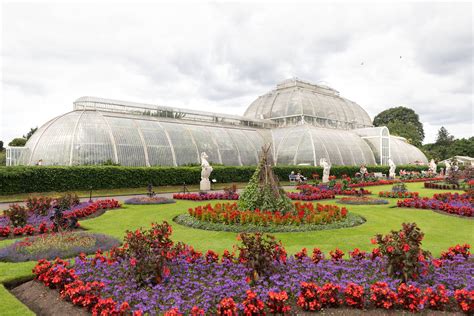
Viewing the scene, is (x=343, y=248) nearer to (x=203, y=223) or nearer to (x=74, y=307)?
(x=203, y=223)

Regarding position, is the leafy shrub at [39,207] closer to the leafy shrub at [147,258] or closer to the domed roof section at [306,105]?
the leafy shrub at [147,258]

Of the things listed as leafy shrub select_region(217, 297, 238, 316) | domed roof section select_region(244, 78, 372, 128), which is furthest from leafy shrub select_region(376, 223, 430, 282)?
domed roof section select_region(244, 78, 372, 128)

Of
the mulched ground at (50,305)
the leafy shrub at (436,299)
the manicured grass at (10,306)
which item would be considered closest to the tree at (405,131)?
the leafy shrub at (436,299)

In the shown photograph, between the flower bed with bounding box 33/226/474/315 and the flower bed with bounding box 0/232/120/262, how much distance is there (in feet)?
6.11

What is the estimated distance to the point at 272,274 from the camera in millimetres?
7637

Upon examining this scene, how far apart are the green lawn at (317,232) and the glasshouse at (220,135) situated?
61.1ft

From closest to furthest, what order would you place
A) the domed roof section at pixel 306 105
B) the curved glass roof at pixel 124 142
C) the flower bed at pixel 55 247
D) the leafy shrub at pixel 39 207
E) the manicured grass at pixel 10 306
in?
the manicured grass at pixel 10 306 < the flower bed at pixel 55 247 < the leafy shrub at pixel 39 207 < the curved glass roof at pixel 124 142 < the domed roof section at pixel 306 105

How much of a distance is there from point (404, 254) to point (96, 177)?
27.3 metres

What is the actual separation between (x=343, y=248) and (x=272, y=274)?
13.2ft

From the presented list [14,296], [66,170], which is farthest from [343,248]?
[66,170]

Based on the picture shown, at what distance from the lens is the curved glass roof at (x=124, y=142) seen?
34.1m

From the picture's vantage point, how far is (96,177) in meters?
29.8

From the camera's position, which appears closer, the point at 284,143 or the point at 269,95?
the point at 284,143

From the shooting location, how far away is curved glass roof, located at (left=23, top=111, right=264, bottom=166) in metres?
34.1
